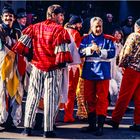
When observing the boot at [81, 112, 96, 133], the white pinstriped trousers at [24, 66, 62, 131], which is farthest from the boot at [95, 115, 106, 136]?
the white pinstriped trousers at [24, 66, 62, 131]

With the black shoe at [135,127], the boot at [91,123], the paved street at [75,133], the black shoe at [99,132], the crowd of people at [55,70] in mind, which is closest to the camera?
the crowd of people at [55,70]

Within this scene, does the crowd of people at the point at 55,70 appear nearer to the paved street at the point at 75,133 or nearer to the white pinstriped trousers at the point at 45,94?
the white pinstriped trousers at the point at 45,94

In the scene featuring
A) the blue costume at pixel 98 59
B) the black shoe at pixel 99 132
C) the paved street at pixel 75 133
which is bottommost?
the paved street at pixel 75 133

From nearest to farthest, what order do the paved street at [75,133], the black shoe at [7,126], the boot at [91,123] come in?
the paved street at [75,133] → the black shoe at [7,126] → the boot at [91,123]

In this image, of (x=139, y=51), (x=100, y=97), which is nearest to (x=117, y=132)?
(x=100, y=97)

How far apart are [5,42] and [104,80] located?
154 cm

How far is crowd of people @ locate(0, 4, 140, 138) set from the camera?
23.2 ft

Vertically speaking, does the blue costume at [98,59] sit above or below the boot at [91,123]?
above

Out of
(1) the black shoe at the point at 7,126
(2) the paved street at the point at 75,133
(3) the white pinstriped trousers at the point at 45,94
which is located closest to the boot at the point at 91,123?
(2) the paved street at the point at 75,133

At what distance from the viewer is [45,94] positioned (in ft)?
23.3

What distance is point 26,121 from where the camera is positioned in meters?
7.14

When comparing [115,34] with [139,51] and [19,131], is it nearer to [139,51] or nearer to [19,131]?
[139,51]

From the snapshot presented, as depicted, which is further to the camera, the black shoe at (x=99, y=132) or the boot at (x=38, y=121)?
the boot at (x=38, y=121)

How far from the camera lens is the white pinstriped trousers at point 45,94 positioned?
7.09 meters
